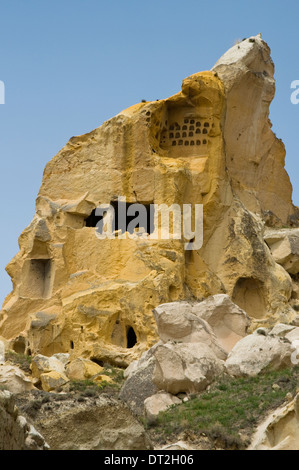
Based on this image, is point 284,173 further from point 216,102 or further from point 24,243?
point 24,243

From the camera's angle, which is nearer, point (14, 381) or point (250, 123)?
point (14, 381)

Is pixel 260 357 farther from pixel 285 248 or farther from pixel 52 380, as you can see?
pixel 285 248

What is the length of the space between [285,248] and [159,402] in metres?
16.8

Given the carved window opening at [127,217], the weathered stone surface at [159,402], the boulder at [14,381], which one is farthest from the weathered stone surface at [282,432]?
the carved window opening at [127,217]

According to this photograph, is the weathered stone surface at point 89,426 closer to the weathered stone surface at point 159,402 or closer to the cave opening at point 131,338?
the weathered stone surface at point 159,402

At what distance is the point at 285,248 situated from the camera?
3769 cm

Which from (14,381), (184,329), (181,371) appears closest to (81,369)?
(14,381)

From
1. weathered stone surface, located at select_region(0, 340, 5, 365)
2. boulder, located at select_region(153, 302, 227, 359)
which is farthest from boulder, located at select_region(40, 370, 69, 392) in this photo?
boulder, located at select_region(153, 302, 227, 359)

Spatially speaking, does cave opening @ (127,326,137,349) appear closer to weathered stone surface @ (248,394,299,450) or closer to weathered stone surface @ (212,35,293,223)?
weathered stone surface @ (212,35,293,223)

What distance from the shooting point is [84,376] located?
2798 centimetres

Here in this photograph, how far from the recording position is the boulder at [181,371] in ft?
73.5

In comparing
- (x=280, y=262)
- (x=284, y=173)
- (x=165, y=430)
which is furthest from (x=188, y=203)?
(x=165, y=430)

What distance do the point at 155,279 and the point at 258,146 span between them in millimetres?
10736

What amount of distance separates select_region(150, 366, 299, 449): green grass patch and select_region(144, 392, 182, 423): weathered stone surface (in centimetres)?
36
